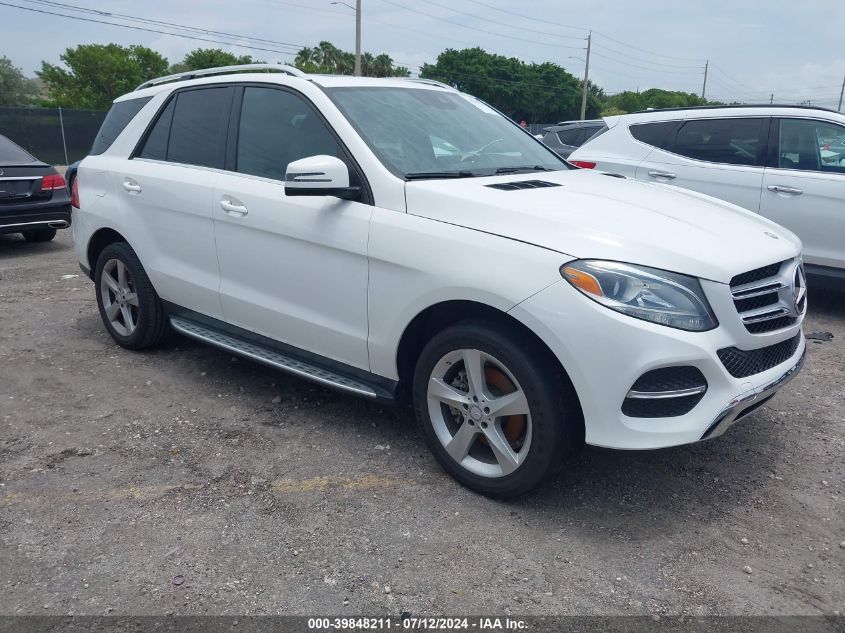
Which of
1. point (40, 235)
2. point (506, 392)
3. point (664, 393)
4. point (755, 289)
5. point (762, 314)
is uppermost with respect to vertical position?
point (755, 289)

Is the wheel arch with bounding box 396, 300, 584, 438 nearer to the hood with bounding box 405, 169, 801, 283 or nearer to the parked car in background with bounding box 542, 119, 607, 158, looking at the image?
the hood with bounding box 405, 169, 801, 283

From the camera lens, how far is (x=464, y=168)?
148 inches

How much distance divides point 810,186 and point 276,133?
4.57 m

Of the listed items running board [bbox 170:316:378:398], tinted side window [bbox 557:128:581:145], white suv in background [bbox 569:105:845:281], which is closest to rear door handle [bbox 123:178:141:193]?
running board [bbox 170:316:378:398]

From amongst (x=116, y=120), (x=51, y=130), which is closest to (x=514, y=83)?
(x=51, y=130)

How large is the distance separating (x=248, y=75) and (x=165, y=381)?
199cm

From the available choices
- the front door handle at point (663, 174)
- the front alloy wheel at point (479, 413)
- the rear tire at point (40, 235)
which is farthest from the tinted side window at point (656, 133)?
the rear tire at point (40, 235)

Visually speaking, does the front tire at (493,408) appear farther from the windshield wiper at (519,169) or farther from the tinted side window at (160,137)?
the tinted side window at (160,137)

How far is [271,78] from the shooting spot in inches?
163

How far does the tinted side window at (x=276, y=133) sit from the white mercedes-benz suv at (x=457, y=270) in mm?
12

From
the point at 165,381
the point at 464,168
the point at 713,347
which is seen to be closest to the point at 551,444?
the point at 713,347

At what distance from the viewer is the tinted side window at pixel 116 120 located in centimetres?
511

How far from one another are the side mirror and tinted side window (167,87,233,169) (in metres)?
1.08

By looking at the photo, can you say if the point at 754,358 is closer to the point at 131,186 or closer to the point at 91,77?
the point at 131,186
